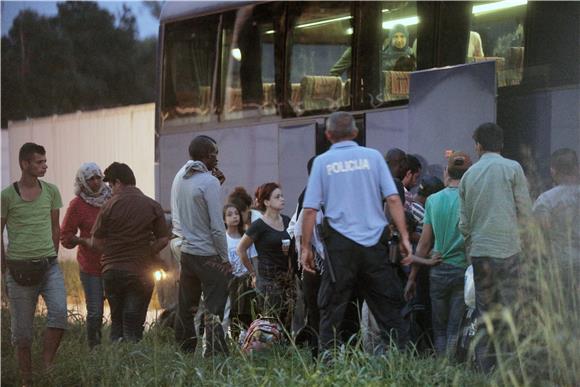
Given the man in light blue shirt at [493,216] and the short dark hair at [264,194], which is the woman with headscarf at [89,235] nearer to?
the short dark hair at [264,194]

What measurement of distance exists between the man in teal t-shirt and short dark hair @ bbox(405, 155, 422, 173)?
2.88ft

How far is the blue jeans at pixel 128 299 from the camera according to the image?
10195 mm

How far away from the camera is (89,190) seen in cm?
1103

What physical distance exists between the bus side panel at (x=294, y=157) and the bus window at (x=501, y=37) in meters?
2.47

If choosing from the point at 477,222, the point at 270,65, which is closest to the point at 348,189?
the point at 477,222

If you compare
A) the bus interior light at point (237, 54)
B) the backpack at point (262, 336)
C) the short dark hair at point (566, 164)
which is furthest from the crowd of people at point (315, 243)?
the bus interior light at point (237, 54)

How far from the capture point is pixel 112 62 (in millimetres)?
37875

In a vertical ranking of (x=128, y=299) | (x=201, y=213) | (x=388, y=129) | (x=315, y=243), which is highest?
(x=388, y=129)

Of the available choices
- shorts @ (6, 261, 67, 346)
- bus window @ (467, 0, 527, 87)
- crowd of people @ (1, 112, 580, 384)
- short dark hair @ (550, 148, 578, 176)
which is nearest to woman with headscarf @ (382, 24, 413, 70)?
bus window @ (467, 0, 527, 87)

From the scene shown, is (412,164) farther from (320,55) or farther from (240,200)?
(320,55)

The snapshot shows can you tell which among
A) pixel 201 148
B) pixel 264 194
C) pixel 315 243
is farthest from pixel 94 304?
pixel 315 243

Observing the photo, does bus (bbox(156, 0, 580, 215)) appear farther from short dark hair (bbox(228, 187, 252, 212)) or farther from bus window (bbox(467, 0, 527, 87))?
short dark hair (bbox(228, 187, 252, 212))

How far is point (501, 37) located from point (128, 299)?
3.80 metres

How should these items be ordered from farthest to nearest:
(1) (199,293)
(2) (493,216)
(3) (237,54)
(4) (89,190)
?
1. (3) (237,54)
2. (4) (89,190)
3. (1) (199,293)
4. (2) (493,216)
